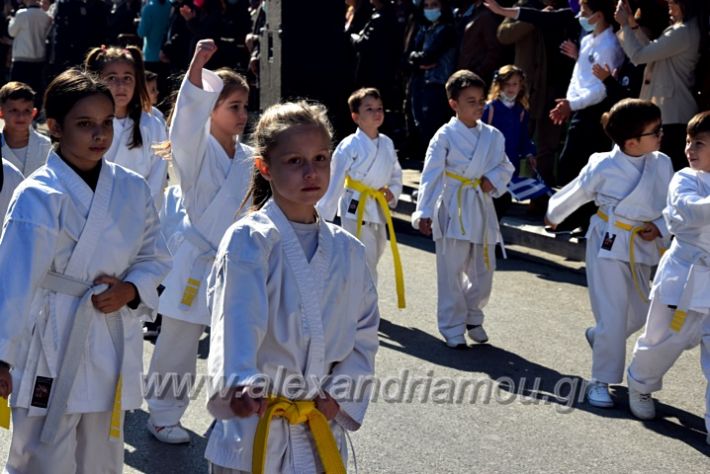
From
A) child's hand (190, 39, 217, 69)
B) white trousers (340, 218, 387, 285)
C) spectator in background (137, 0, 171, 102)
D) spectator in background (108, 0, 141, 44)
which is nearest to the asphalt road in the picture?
white trousers (340, 218, 387, 285)

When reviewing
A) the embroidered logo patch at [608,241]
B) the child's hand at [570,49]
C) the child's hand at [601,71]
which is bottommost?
the embroidered logo patch at [608,241]

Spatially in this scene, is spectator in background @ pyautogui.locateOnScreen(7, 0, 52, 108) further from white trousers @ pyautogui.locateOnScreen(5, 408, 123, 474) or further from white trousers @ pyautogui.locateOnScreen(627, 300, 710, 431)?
white trousers @ pyautogui.locateOnScreen(5, 408, 123, 474)

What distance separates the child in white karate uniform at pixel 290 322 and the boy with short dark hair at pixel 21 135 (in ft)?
10.7

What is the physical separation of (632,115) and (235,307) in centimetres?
379

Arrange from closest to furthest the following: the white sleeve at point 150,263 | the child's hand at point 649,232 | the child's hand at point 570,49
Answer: the white sleeve at point 150,263, the child's hand at point 649,232, the child's hand at point 570,49

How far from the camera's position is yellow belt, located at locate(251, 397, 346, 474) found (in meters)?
3.63

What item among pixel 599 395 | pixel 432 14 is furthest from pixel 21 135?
pixel 432 14

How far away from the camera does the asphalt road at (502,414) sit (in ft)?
19.2

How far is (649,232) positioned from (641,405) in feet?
3.22

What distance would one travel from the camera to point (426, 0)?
12.7 meters

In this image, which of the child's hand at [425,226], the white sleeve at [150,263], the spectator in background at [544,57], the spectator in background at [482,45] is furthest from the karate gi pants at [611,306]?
the spectator in background at [482,45]

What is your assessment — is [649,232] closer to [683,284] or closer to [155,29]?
[683,284]

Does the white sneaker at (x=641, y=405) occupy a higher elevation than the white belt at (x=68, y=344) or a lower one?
lower

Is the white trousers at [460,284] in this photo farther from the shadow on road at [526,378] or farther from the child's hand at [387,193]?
the child's hand at [387,193]
